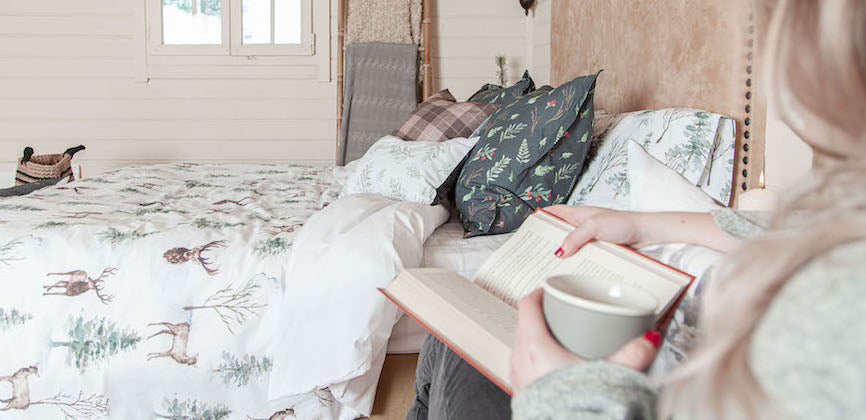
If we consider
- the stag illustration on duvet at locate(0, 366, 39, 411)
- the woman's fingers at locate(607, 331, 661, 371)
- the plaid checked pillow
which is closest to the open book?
the woman's fingers at locate(607, 331, 661, 371)

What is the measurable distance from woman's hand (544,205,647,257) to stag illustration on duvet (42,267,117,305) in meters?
1.05

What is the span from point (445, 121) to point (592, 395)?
1722 mm

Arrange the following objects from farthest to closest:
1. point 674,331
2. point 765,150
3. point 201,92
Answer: point 201,92, point 765,150, point 674,331

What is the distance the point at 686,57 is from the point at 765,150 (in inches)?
17.0

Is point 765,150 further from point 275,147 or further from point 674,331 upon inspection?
point 275,147

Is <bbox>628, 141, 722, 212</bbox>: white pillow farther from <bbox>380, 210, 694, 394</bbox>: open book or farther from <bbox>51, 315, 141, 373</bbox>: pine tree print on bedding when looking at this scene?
<bbox>51, 315, 141, 373</bbox>: pine tree print on bedding

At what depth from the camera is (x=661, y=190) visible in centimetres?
111

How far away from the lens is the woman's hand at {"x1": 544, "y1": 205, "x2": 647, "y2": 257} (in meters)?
0.84

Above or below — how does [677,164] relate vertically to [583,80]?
below

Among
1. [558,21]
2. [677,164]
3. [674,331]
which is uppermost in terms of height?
[558,21]

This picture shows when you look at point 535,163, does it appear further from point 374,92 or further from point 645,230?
point 374,92

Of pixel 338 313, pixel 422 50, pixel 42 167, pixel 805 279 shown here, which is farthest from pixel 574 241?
pixel 42 167

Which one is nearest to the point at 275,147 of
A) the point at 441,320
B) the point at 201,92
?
the point at 201,92

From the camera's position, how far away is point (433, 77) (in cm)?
398
